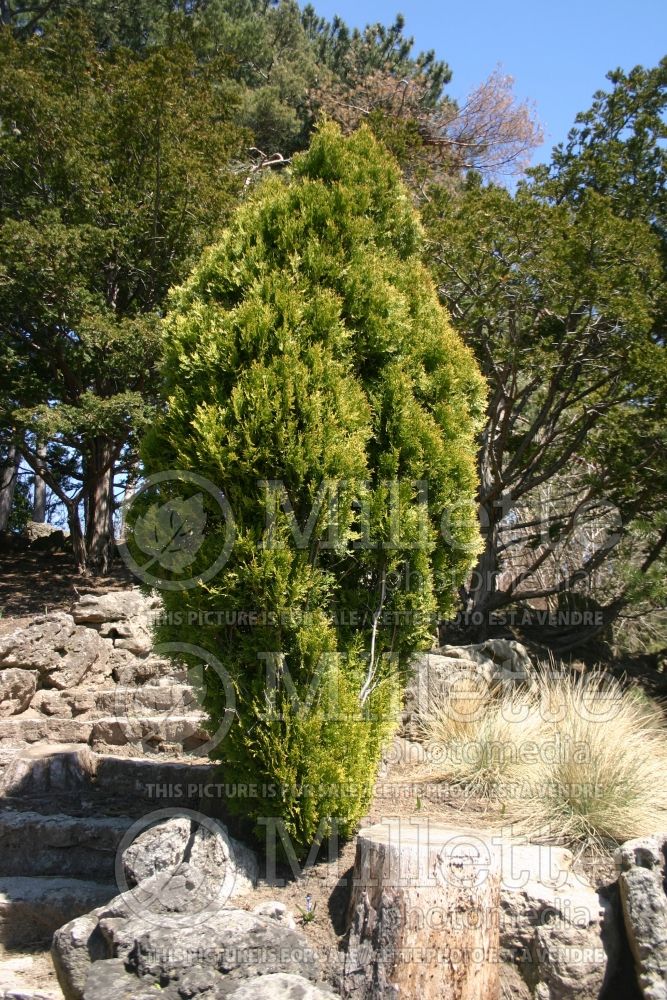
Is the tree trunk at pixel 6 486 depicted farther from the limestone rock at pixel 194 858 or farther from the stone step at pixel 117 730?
the limestone rock at pixel 194 858

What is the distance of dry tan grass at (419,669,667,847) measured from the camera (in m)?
4.38

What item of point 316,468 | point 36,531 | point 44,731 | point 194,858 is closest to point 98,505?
point 36,531

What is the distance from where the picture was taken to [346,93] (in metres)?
15.5

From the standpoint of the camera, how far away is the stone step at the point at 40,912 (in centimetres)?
427

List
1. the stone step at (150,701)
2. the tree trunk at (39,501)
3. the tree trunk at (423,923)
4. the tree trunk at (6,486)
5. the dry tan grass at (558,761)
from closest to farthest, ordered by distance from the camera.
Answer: the tree trunk at (423,923), the dry tan grass at (558,761), the stone step at (150,701), the tree trunk at (6,486), the tree trunk at (39,501)

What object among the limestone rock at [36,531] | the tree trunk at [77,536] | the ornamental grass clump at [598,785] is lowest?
the ornamental grass clump at [598,785]

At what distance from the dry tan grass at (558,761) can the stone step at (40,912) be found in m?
2.17

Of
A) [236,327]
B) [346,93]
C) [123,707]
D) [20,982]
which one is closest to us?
[20,982]

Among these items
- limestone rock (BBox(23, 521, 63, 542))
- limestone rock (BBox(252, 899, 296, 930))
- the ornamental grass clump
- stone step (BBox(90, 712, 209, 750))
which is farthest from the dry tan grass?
limestone rock (BBox(23, 521, 63, 542))

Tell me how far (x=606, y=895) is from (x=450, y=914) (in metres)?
0.96

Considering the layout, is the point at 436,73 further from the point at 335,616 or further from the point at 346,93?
the point at 335,616

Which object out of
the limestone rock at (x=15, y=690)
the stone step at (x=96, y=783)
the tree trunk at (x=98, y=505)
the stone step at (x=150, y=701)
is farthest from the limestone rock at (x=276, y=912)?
the tree trunk at (x=98, y=505)

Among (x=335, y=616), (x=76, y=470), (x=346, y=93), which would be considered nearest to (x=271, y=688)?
(x=335, y=616)

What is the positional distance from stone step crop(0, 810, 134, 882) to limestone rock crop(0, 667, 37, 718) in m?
2.10
